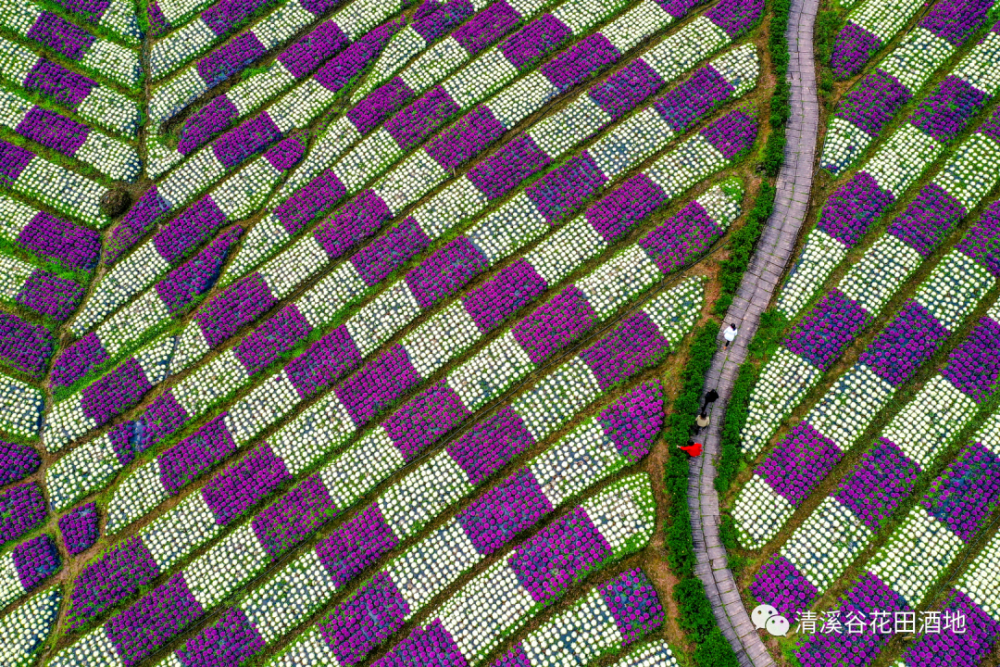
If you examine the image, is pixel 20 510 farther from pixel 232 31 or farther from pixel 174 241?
pixel 232 31

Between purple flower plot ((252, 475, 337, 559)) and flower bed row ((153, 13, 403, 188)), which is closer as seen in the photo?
purple flower plot ((252, 475, 337, 559))

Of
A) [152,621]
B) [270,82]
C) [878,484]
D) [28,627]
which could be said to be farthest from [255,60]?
[878,484]

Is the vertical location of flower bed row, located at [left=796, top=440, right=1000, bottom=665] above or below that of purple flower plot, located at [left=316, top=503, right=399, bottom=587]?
above

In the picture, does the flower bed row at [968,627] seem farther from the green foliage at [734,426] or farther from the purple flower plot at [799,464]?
the green foliage at [734,426]

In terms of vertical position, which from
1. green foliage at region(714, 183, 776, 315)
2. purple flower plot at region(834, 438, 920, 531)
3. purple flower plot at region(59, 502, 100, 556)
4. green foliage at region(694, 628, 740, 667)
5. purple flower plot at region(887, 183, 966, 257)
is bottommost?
purple flower plot at region(59, 502, 100, 556)

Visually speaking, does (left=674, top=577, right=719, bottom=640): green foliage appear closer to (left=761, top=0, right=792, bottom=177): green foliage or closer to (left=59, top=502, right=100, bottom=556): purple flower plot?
(left=761, top=0, right=792, bottom=177): green foliage

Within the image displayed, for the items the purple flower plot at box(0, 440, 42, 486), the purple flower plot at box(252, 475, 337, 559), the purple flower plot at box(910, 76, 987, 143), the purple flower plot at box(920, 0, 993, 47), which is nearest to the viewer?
the purple flower plot at box(252, 475, 337, 559)

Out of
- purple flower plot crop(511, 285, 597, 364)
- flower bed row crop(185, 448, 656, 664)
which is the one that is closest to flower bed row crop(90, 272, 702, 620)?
purple flower plot crop(511, 285, 597, 364)

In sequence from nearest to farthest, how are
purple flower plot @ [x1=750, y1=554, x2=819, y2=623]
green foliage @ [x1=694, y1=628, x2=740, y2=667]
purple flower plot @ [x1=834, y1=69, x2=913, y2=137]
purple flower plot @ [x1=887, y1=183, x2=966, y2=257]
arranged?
green foliage @ [x1=694, y1=628, x2=740, y2=667], purple flower plot @ [x1=750, y1=554, x2=819, y2=623], purple flower plot @ [x1=887, y1=183, x2=966, y2=257], purple flower plot @ [x1=834, y1=69, x2=913, y2=137]
